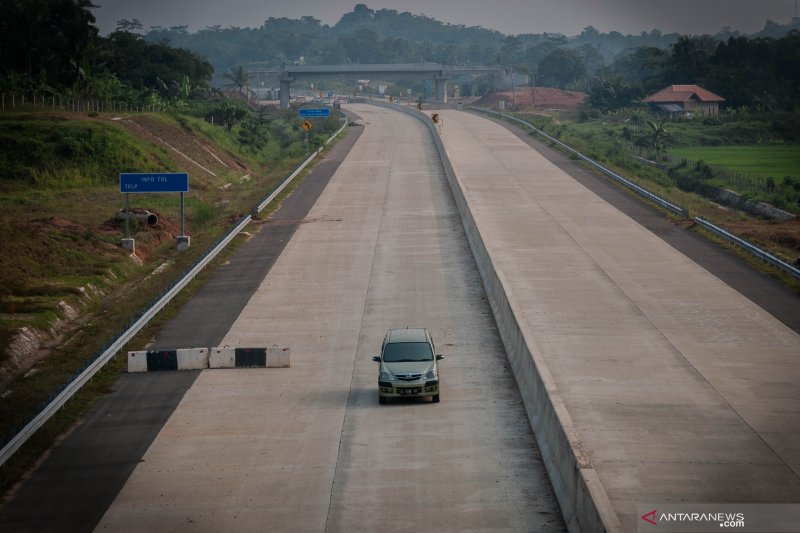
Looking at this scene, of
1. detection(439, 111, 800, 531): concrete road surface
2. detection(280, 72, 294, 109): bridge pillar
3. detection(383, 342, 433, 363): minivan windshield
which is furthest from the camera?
detection(280, 72, 294, 109): bridge pillar

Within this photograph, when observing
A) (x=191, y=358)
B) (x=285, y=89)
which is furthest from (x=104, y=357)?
(x=285, y=89)

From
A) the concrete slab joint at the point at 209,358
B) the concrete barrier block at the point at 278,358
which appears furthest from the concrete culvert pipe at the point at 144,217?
the concrete barrier block at the point at 278,358

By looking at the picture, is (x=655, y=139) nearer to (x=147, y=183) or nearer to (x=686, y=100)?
(x=686, y=100)

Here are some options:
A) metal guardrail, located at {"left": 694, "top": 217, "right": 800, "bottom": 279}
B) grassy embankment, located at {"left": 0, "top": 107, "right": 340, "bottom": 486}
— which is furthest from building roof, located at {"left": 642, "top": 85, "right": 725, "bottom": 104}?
metal guardrail, located at {"left": 694, "top": 217, "right": 800, "bottom": 279}

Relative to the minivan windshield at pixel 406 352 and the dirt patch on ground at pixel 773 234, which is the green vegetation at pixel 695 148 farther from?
the minivan windshield at pixel 406 352

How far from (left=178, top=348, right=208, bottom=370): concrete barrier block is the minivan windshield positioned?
586cm

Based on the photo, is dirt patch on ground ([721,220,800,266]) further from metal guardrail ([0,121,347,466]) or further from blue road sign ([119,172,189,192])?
blue road sign ([119,172,189,192])

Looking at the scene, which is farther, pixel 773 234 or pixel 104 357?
pixel 773 234

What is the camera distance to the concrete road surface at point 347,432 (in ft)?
68.5

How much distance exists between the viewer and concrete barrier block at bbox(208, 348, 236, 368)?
31047mm

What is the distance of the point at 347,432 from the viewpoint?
2559 centimetres

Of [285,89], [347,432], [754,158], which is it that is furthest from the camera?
[285,89]

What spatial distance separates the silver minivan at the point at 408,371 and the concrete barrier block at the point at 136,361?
7.27 meters

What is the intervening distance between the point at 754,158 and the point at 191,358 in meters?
83.2
